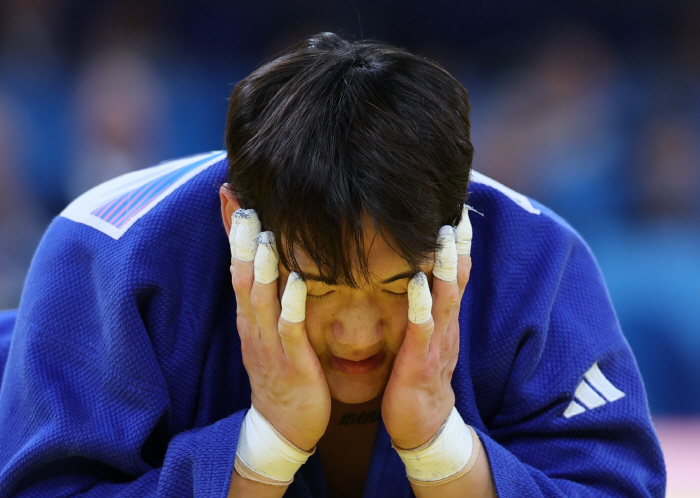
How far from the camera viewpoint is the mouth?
1.20m

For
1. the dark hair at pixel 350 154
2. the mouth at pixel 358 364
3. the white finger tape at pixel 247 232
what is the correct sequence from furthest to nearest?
the mouth at pixel 358 364
the white finger tape at pixel 247 232
the dark hair at pixel 350 154

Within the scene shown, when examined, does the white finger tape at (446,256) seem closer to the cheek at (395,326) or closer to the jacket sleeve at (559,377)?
the cheek at (395,326)

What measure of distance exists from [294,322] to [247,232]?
143 mm

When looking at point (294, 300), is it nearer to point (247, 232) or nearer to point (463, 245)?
point (247, 232)

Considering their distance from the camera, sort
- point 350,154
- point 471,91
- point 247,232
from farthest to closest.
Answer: point 471,91
point 247,232
point 350,154

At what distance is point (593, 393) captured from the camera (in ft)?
4.31

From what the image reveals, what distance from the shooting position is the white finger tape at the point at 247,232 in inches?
43.0

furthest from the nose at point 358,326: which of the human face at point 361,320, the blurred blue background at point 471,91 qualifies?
the blurred blue background at point 471,91

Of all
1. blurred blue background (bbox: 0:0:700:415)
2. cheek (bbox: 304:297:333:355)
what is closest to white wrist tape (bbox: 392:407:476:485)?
cheek (bbox: 304:297:333:355)

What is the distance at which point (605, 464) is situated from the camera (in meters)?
1.27

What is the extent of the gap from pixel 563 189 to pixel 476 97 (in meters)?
0.58

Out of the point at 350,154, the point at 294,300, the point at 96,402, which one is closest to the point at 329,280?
the point at 294,300

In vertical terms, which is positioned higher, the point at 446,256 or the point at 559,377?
the point at 446,256

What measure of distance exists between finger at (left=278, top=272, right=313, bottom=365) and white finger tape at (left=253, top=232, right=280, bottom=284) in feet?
0.10
